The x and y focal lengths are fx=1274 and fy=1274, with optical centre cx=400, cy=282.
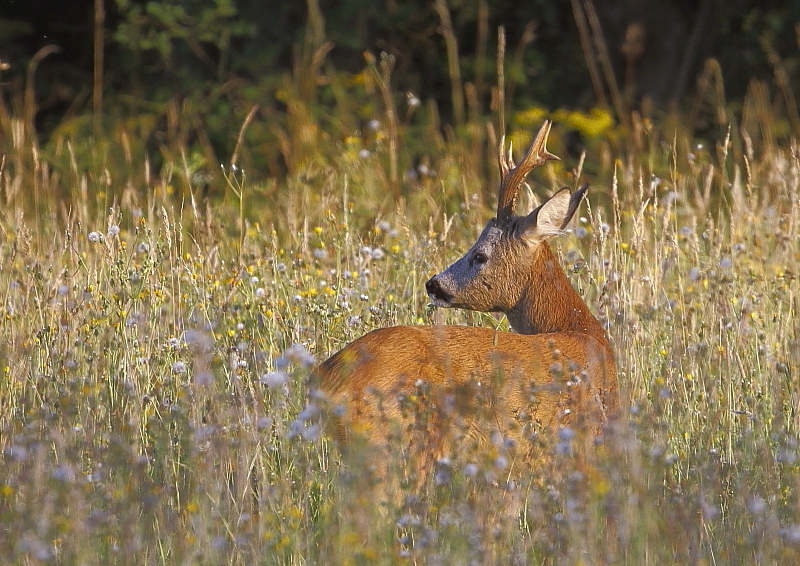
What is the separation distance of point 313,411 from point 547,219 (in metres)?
2.37

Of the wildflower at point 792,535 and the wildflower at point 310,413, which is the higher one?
the wildflower at point 310,413

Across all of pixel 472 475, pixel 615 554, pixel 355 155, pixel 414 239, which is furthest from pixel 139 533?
pixel 355 155

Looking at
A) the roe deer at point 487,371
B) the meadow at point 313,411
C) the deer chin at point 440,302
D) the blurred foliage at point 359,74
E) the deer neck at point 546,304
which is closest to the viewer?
the meadow at point 313,411

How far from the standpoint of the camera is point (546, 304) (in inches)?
219

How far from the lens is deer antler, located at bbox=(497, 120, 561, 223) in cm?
546

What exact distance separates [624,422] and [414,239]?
119 inches

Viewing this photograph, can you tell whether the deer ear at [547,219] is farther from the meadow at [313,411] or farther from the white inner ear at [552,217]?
the meadow at [313,411]

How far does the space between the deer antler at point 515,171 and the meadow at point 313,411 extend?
1.49 feet

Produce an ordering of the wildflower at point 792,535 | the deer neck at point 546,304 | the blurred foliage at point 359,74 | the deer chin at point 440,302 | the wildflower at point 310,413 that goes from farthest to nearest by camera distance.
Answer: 1. the blurred foliage at point 359,74
2. the deer chin at point 440,302
3. the deer neck at point 546,304
4. the wildflower at point 310,413
5. the wildflower at point 792,535

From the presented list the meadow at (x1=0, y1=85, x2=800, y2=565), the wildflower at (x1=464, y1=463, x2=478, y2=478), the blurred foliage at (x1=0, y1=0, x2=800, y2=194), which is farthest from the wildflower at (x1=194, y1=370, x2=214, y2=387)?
the blurred foliage at (x1=0, y1=0, x2=800, y2=194)

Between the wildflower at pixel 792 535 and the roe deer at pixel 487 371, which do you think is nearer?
the wildflower at pixel 792 535

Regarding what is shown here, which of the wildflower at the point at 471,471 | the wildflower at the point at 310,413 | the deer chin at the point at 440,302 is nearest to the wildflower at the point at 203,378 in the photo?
the wildflower at the point at 310,413

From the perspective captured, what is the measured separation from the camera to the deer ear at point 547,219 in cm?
551

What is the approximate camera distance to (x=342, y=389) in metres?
4.11
